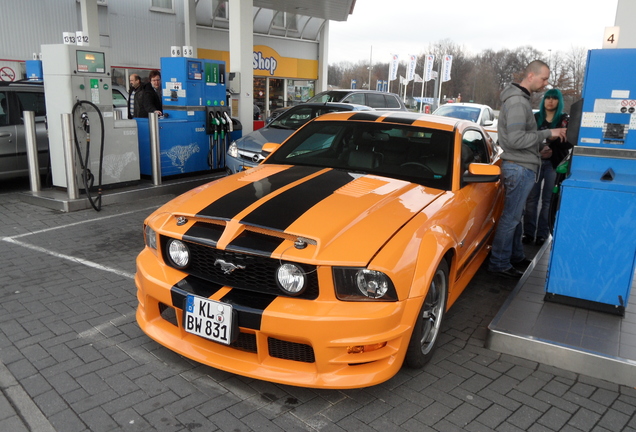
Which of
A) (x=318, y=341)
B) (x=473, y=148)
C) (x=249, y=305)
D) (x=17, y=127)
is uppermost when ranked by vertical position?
(x=473, y=148)

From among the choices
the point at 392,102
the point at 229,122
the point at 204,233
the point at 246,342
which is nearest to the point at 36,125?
the point at 229,122

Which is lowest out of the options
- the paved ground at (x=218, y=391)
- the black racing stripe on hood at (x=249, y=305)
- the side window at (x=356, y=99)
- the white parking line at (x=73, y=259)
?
the paved ground at (x=218, y=391)

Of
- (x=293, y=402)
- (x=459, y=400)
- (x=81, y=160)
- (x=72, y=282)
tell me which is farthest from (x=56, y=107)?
(x=459, y=400)

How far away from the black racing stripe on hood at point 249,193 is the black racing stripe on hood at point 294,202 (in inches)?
4.9

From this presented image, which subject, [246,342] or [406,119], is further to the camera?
[406,119]

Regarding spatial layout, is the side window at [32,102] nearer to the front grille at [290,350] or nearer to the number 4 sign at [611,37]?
the front grille at [290,350]

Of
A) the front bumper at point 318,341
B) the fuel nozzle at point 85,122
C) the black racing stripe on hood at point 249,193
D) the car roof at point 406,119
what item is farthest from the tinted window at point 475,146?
the fuel nozzle at point 85,122

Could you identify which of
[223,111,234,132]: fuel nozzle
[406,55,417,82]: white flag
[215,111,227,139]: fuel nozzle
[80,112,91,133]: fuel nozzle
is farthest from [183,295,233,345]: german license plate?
[406,55,417,82]: white flag

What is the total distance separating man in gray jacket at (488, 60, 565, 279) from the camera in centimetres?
465

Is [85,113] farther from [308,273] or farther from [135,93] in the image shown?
[308,273]

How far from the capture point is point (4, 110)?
786 cm

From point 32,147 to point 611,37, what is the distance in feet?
24.4

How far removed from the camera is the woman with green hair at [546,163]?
5836 mm

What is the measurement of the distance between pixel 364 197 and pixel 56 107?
5.91 meters
